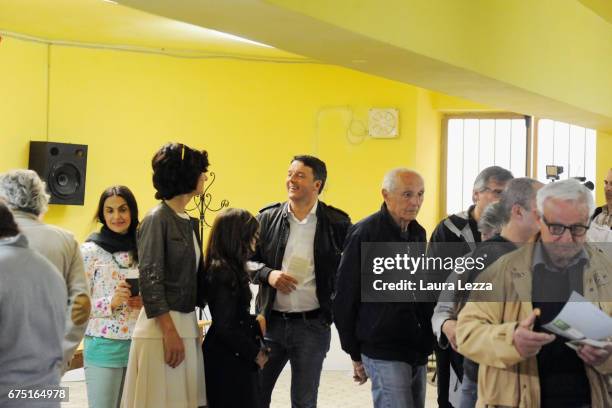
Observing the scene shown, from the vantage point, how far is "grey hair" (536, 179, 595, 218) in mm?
2881

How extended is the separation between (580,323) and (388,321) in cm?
135

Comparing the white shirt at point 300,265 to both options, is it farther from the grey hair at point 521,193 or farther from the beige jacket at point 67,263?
the grey hair at point 521,193

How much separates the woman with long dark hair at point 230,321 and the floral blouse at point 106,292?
440 mm

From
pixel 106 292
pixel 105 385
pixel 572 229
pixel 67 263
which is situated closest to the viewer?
pixel 572 229

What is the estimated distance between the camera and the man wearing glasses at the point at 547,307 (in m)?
2.84

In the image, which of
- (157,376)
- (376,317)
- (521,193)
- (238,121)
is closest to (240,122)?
(238,121)

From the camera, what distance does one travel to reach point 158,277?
3.69 metres

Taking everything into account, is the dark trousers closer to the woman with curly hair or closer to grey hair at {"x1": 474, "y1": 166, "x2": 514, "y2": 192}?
grey hair at {"x1": 474, "y1": 166, "x2": 514, "y2": 192}

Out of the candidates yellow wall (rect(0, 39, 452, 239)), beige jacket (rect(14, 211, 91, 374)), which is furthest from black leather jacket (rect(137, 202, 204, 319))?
yellow wall (rect(0, 39, 452, 239))

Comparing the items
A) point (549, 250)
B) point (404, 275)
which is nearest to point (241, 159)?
point (404, 275)

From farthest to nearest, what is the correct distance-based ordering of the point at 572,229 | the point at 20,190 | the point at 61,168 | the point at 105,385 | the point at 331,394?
1. the point at 61,168
2. the point at 331,394
3. the point at 105,385
4. the point at 20,190
5. the point at 572,229

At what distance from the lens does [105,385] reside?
409 cm

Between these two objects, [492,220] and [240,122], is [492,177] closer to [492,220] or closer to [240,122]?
[492,220]

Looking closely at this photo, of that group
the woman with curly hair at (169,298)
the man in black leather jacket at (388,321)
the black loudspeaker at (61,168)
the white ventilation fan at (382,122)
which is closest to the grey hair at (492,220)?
the man in black leather jacket at (388,321)
